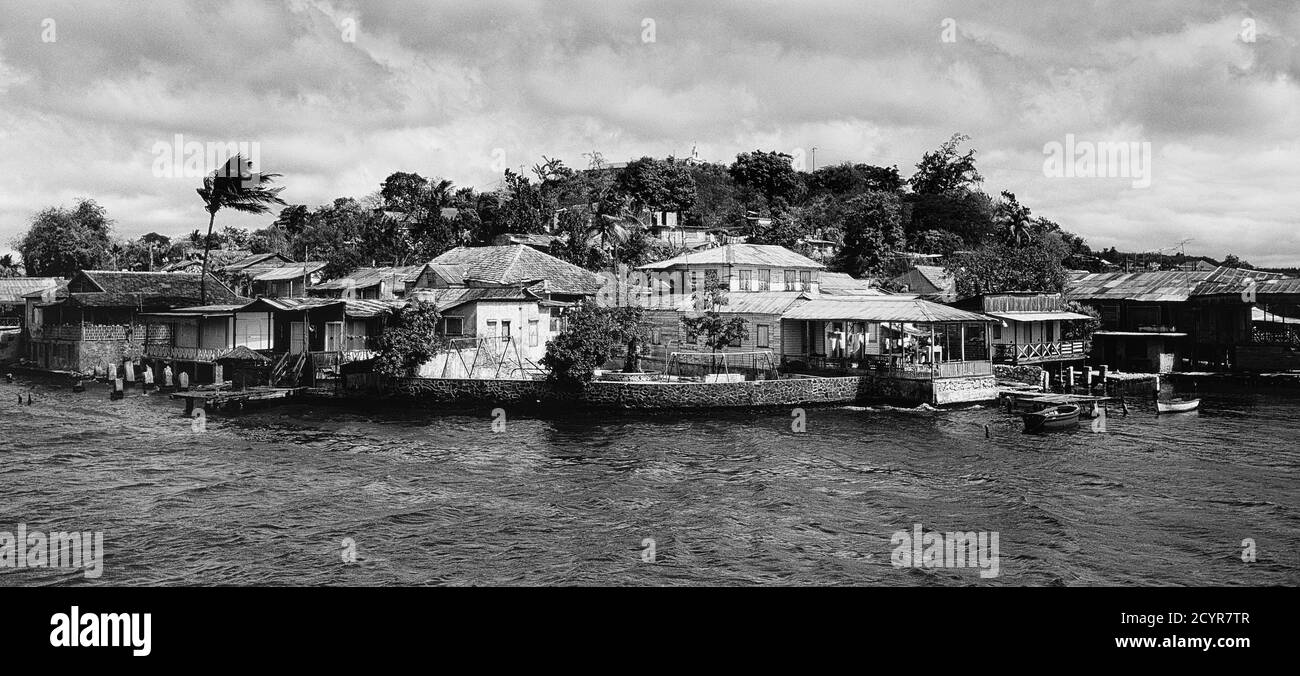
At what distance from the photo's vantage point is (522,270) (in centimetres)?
5891

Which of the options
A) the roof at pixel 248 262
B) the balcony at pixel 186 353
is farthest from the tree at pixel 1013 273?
the roof at pixel 248 262

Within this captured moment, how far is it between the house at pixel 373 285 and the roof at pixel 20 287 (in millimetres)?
21607

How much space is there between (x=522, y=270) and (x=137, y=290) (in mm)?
25770

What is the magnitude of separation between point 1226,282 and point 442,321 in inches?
1867

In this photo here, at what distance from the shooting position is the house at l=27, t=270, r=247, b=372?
5712cm

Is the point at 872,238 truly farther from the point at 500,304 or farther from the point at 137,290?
the point at 137,290

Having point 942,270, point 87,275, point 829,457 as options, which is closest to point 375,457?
point 829,457

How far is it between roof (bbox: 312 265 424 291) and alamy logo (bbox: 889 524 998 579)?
4839 centimetres
